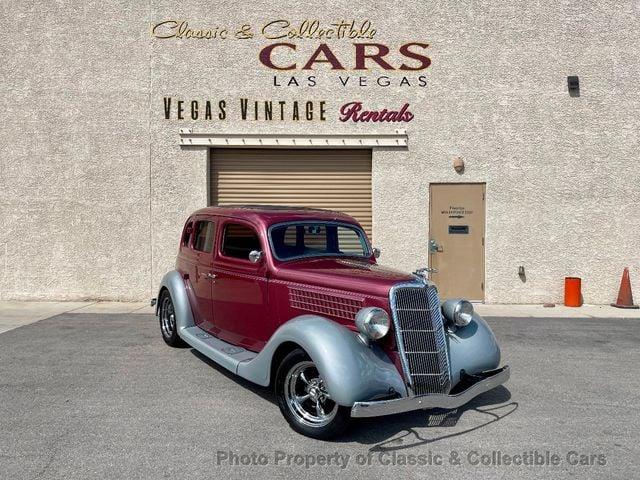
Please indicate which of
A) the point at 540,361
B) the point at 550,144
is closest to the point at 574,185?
the point at 550,144

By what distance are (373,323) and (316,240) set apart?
1.56 m

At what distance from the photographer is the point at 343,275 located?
416 cm

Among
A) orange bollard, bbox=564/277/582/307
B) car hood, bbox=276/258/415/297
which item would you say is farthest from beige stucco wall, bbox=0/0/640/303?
car hood, bbox=276/258/415/297

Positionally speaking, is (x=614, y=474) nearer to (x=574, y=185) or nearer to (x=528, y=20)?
(x=574, y=185)

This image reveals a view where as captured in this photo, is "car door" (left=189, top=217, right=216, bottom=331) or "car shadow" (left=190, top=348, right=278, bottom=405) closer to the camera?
"car shadow" (left=190, top=348, right=278, bottom=405)

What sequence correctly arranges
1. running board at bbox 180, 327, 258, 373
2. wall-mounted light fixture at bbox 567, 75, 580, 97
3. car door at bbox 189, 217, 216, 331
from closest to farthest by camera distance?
running board at bbox 180, 327, 258, 373, car door at bbox 189, 217, 216, 331, wall-mounted light fixture at bbox 567, 75, 580, 97

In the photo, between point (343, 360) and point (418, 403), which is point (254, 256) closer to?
point (343, 360)

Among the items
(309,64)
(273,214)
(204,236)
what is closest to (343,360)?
(273,214)

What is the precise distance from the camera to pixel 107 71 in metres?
9.89

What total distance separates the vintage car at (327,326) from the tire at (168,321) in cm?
65

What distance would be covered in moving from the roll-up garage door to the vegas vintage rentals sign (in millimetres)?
727

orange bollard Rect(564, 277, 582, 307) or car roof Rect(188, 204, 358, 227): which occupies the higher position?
car roof Rect(188, 204, 358, 227)

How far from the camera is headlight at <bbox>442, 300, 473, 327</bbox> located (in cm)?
429

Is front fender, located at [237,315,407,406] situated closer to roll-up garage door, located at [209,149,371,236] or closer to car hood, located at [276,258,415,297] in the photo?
car hood, located at [276,258,415,297]
